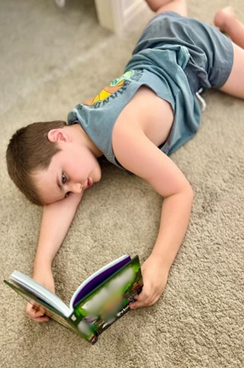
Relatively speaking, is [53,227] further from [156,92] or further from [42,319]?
[156,92]

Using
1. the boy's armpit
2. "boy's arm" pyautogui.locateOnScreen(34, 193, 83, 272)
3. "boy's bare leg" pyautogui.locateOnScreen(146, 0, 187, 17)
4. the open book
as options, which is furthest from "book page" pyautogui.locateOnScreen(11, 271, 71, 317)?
"boy's bare leg" pyautogui.locateOnScreen(146, 0, 187, 17)

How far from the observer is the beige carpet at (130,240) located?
77cm

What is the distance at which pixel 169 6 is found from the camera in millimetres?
1248

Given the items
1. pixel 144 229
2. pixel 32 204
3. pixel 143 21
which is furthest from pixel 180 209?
pixel 143 21

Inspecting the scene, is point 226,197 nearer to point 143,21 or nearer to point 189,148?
point 189,148

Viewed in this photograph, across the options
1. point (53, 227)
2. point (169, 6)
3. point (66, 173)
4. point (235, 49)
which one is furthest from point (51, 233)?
point (169, 6)

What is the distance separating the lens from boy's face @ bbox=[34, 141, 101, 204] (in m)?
0.89

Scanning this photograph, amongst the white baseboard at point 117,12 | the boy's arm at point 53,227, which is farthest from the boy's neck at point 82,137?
the white baseboard at point 117,12

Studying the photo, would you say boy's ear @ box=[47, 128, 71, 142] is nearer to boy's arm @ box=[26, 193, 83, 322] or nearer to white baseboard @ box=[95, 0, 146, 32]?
boy's arm @ box=[26, 193, 83, 322]

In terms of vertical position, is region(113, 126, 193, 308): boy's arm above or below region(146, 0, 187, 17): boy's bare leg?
below

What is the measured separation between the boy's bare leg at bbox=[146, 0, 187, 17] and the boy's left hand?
0.82 meters

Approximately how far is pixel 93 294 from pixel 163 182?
1.18ft

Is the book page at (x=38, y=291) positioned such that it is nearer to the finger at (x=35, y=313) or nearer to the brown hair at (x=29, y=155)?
the finger at (x=35, y=313)

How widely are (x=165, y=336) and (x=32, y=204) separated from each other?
49 centimetres
